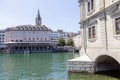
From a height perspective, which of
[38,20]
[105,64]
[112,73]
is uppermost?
[38,20]

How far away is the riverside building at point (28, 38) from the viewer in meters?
110

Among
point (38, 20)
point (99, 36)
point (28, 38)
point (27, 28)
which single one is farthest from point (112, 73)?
point (38, 20)

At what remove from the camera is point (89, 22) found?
20.2m

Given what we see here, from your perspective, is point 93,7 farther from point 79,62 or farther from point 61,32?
point 61,32

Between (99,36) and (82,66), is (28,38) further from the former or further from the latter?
(99,36)

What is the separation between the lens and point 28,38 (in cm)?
11862

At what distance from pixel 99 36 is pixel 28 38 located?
104m

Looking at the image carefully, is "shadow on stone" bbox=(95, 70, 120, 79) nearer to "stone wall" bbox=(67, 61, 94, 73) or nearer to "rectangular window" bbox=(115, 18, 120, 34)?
"stone wall" bbox=(67, 61, 94, 73)

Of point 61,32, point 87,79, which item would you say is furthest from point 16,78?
point 61,32

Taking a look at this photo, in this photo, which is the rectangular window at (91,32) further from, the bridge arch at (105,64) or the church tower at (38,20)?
the church tower at (38,20)

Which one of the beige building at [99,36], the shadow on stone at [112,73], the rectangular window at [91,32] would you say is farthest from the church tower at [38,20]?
the shadow on stone at [112,73]

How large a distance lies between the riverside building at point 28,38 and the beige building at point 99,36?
88.5 metres

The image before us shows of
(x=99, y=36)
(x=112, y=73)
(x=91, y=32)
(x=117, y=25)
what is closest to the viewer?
(x=117, y=25)

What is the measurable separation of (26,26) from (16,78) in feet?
331
